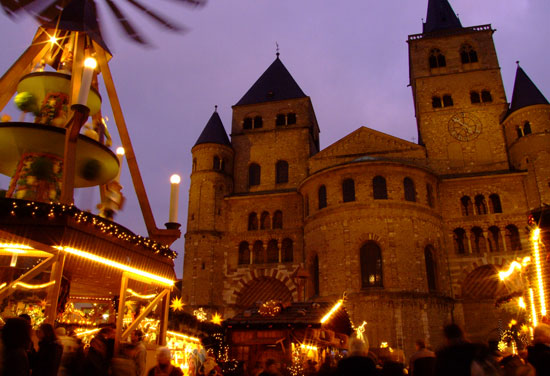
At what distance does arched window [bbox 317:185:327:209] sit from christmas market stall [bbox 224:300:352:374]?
1461 centimetres

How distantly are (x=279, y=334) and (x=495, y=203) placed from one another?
2218 cm

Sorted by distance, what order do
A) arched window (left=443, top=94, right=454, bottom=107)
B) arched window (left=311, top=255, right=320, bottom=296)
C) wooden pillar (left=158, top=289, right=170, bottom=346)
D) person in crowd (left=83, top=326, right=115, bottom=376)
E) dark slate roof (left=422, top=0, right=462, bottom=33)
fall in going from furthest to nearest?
1. dark slate roof (left=422, top=0, right=462, bottom=33)
2. arched window (left=443, top=94, right=454, bottom=107)
3. arched window (left=311, top=255, right=320, bottom=296)
4. wooden pillar (left=158, top=289, right=170, bottom=346)
5. person in crowd (left=83, top=326, right=115, bottom=376)

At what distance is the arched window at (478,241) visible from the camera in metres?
28.9

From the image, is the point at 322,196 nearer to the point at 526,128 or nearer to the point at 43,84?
the point at 526,128

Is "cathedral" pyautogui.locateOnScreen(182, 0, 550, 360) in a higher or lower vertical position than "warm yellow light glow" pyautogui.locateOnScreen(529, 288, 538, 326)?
higher

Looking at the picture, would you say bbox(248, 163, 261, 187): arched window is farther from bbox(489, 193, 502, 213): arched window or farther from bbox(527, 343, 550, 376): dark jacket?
bbox(527, 343, 550, 376): dark jacket

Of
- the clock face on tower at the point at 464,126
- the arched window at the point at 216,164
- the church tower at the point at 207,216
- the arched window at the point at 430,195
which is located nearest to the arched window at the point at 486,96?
the clock face on tower at the point at 464,126

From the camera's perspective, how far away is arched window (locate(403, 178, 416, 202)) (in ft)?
91.5

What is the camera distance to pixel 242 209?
33.8 m

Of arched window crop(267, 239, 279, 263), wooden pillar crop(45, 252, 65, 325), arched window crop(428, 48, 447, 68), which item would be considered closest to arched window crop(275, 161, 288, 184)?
arched window crop(267, 239, 279, 263)

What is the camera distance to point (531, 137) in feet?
97.3

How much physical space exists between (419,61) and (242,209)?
61.6 ft

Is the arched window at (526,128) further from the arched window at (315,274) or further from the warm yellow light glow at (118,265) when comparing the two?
the warm yellow light glow at (118,265)

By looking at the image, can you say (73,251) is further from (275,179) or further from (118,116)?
(275,179)
